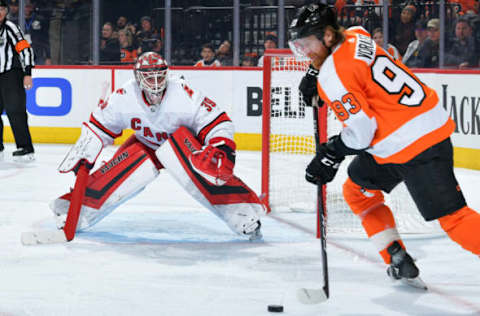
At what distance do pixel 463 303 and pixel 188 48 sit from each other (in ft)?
18.5

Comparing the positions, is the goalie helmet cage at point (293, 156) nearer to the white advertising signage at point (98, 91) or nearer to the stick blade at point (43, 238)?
the stick blade at point (43, 238)

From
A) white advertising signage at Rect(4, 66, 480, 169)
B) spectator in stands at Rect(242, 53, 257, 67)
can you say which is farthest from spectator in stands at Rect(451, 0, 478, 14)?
spectator in stands at Rect(242, 53, 257, 67)

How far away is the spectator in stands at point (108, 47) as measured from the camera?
314 inches

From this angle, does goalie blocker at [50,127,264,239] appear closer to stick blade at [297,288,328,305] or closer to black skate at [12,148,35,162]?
stick blade at [297,288,328,305]

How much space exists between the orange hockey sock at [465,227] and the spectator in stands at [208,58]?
18.0ft

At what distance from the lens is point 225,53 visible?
25.3ft

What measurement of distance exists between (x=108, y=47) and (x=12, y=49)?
189 centimetres

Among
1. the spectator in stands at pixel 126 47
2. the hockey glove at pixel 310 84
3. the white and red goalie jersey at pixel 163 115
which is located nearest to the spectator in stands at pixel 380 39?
the spectator in stands at pixel 126 47

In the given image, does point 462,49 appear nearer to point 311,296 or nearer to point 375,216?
point 375,216

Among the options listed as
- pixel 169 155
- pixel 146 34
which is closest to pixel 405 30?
pixel 146 34

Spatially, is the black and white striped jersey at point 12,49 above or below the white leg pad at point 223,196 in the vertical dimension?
above

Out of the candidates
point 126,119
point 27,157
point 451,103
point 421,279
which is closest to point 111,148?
point 27,157

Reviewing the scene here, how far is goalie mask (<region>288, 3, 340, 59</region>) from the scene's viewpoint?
239 cm

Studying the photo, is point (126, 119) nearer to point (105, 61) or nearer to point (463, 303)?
point (463, 303)
